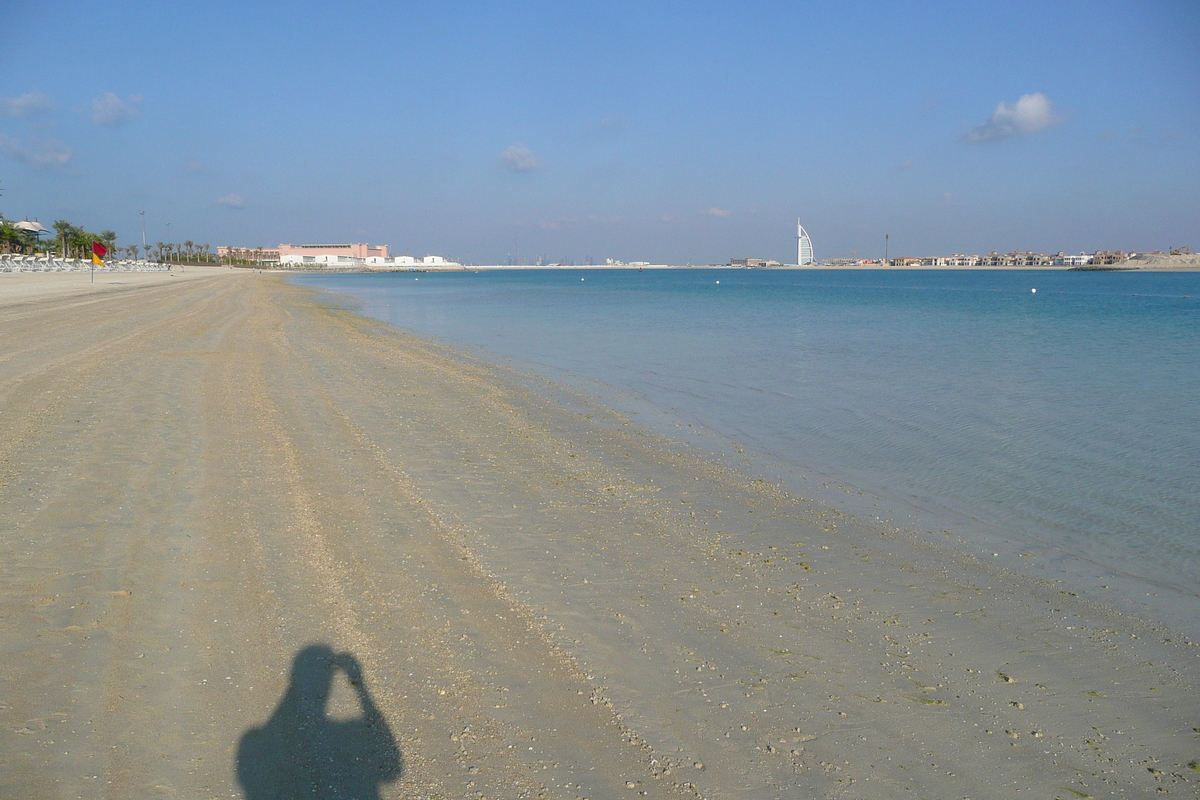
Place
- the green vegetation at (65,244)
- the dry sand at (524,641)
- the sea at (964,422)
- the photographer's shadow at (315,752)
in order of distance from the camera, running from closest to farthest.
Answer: the photographer's shadow at (315,752) < the dry sand at (524,641) < the sea at (964,422) < the green vegetation at (65,244)

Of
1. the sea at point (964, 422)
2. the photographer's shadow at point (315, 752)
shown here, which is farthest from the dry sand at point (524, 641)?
the sea at point (964, 422)

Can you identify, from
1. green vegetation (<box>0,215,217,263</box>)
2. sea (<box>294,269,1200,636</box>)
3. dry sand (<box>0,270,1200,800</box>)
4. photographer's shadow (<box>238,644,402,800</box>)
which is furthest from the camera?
green vegetation (<box>0,215,217,263</box>)

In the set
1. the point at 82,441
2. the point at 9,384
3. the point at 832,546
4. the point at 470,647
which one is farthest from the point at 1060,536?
the point at 9,384

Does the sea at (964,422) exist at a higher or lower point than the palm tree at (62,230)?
lower

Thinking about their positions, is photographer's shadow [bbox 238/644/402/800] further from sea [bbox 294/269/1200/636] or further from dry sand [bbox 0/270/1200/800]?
sea [bbox 294/269/1200/636]

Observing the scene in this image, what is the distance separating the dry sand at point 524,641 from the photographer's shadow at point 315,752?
1cm

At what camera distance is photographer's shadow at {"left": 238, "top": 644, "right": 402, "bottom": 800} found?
2.87 metres

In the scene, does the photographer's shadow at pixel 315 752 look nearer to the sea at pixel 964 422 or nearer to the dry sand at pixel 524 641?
the dry sand at pixel 524 641

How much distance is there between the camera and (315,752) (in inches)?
121

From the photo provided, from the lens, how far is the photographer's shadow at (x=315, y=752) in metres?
2.87

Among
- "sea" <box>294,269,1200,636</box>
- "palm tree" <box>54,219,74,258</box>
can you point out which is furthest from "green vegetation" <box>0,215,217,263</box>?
"sea" <box>294,269,1200,636</box>

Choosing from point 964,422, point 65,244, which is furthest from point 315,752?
point 65,244

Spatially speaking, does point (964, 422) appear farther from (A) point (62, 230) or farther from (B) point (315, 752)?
(A) point (62, 230)

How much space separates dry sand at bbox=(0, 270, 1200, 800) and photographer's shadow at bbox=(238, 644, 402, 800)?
0.05 feet
